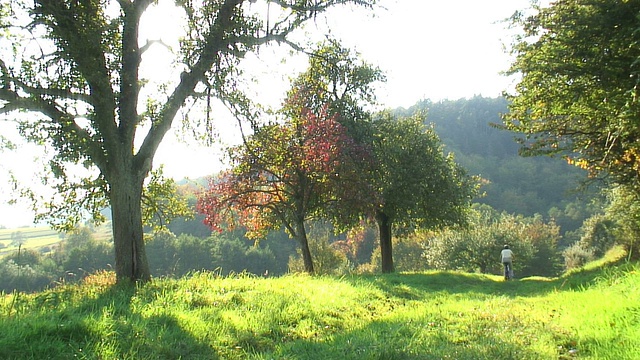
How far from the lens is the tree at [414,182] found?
2369 cm

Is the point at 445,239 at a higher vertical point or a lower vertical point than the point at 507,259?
lower

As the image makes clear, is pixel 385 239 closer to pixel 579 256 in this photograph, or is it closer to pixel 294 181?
pixel 294 181

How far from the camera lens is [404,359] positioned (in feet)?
16.3

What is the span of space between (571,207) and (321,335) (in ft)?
383

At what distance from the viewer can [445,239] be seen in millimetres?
48312

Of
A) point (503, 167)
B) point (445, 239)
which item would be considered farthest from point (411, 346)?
point (503, 167)

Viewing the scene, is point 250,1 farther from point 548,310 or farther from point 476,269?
point 476,269

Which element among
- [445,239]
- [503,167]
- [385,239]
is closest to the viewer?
[385,239]

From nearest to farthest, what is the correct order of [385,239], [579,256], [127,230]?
[127,230]
[385,239]
[579,256]

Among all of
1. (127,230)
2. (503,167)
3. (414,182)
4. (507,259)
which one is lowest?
(507,259)

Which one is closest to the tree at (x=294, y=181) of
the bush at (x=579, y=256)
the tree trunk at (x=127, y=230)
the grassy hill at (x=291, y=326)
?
the tree trunk at (x=127, y=230)

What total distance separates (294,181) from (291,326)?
1269cm

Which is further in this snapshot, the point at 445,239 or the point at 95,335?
the point at 445,239

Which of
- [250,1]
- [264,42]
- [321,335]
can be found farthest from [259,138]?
[321,335]
